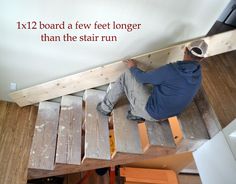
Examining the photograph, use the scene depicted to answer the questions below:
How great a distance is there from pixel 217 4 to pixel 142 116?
1.07m

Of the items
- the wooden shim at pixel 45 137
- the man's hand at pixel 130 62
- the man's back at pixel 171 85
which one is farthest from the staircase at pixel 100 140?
the man's hand at pixel 130 62

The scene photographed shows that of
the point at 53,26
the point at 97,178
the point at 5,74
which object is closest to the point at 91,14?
the point at 53,26

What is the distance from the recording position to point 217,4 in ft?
6.33

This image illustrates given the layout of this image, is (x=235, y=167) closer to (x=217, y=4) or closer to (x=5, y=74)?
(x=217, y=4)

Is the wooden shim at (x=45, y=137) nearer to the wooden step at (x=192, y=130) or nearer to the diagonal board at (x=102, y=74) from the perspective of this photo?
the diagonal board at (x=102, y=74)

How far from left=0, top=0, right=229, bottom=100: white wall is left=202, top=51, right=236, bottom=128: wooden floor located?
0.47 metres

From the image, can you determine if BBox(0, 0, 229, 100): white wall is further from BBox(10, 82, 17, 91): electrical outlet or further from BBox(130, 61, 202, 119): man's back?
BBox(130, 61, 202, 119): man's back

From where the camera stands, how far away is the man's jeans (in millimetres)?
1918

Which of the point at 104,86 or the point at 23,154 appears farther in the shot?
the point at 104,86

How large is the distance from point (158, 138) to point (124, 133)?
28 centimetres

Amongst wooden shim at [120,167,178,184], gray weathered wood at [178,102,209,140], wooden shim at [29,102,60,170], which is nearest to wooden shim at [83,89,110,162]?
wooden shim at [29,102,60,170]

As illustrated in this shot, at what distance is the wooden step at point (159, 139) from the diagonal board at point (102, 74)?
1.84 ft

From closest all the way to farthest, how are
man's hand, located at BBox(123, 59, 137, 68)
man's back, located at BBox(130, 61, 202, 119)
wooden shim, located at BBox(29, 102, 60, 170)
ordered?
1. man's back, located at BBox(130, 61, 202, 119)
2. wooden shim, located at BBox(29, 102, 60, 170)
3. man's hand, located at BBox(123, 59, 137, 68)

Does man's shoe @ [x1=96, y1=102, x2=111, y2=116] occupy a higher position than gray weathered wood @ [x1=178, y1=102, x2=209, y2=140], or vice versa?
man's shoe @ [x1=96, y1=102, x2=111, y2=116]
